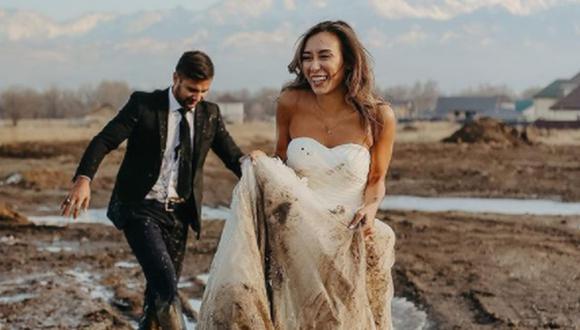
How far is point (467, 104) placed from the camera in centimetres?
11012

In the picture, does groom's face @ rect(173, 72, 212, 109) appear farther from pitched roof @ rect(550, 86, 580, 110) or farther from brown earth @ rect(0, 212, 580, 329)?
pitched roof @ rect(550, 86, 580, 110)

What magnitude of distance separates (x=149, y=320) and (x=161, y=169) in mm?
811

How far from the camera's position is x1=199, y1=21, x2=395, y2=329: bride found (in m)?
4.17

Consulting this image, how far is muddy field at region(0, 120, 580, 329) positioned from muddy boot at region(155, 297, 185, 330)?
2738 millimetres

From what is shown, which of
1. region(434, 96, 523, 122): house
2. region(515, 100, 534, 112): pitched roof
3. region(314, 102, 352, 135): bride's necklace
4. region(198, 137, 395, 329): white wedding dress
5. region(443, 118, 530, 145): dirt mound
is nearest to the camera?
region(198, 137, 395, 329): white wedding dress

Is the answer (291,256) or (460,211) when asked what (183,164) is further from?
(460,211)

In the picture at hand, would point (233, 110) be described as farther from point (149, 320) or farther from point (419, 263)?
point (149, 320)

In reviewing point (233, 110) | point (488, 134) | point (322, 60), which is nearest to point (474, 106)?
point (233, 110)

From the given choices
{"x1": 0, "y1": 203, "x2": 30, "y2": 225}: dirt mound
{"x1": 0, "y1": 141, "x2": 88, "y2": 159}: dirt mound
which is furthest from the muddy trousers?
{"x1": 0, "y1": 141, "x2": 88, "y2": 159}: dirt mound

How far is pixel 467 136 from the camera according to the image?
36.1 metres

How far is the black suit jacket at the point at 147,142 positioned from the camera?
532 centimetres

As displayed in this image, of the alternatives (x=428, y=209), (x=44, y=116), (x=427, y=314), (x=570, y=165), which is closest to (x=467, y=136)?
(x=570, y=165)

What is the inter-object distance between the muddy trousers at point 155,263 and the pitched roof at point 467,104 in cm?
10186

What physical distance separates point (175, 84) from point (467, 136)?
1241 inches
